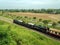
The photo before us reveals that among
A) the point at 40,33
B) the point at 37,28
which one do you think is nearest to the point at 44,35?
the point at 40,33

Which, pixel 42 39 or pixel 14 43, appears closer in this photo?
pixel 14 43

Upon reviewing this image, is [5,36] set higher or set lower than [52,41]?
higher

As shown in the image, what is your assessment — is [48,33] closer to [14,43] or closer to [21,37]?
[21,37]

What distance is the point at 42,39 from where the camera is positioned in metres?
44.4

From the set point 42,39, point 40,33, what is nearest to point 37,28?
point 40,33

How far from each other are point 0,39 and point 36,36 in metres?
12.3

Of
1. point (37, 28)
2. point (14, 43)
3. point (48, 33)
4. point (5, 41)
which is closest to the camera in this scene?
point (5, 41)

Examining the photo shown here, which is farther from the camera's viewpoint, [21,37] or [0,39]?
[21,37]

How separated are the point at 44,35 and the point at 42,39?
2284mm

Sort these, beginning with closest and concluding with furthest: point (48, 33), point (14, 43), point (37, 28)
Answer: point (14, 43), point (48, 33), point (37, 28)

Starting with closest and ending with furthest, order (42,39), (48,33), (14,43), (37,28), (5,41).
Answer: (5,41)
(14,43)
(42,39)
(48,33)
(37,28)

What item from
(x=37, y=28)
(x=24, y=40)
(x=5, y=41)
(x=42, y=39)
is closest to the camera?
(x=5, y=41)

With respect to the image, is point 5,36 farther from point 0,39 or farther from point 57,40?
point 57,40

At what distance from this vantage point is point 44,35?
46500mm
